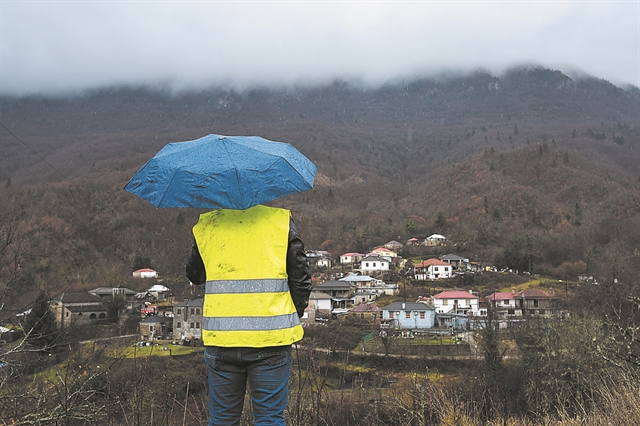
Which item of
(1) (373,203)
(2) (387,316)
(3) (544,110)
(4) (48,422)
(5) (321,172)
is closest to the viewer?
(4) (48,422)

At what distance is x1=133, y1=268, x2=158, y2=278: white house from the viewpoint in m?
52.3

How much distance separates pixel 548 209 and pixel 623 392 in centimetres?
7221

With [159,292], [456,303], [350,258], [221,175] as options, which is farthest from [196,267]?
[350,258]

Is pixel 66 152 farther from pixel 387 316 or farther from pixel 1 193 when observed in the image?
pixel 387 316

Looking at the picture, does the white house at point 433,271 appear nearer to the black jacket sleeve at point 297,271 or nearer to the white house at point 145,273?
the white house at point 145,273

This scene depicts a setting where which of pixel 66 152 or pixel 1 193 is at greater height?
pixel 66 152

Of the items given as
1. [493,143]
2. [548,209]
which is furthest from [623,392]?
[493,143]

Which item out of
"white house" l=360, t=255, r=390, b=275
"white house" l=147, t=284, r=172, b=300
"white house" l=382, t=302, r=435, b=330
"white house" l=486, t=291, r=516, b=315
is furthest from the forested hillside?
"white house" l=382, t=302, r=435, b=330

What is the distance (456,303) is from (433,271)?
31.2ft

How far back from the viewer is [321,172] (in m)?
105

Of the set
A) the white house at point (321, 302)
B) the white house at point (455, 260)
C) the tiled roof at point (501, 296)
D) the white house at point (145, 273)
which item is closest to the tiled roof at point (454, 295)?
the tiled roof at point (501, 296)

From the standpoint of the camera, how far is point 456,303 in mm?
37406

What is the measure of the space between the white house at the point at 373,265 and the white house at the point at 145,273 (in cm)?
1963

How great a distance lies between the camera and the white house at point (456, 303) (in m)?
36.9
